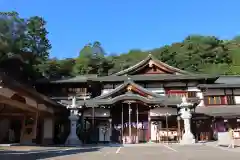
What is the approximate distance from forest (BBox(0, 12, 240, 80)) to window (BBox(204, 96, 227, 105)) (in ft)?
91.2

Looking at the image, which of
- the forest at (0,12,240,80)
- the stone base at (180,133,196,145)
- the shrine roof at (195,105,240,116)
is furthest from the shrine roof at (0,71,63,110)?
the forest at (0,12,240,80)

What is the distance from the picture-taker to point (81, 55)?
230 feet

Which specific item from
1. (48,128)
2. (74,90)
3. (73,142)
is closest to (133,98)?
(73,142)

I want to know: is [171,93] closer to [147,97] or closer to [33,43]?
[147,97]

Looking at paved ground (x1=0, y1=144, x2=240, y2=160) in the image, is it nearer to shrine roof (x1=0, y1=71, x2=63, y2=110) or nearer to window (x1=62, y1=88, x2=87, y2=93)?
shrine roof (x1=0, y1=71, x2=63, y2=110)

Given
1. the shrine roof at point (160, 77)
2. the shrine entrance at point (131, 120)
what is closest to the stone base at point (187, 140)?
the shrine entrance at point (131, 120)

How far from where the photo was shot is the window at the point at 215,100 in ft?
92.2

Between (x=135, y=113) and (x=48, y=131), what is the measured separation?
750cm

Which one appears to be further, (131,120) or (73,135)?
(131,120)

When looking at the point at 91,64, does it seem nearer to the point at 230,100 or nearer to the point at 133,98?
the point at 230,100

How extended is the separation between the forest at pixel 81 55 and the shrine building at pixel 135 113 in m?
21.4

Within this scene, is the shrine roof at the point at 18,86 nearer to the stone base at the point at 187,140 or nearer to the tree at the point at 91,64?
the stone base at the point at 187,140

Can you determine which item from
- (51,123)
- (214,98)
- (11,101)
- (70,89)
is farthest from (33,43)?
(11,101)

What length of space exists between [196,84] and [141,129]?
8.00m
